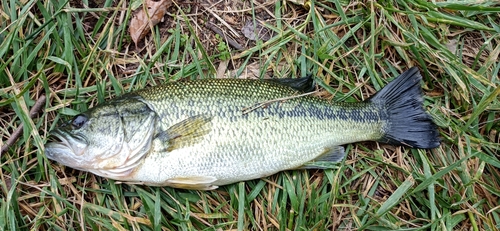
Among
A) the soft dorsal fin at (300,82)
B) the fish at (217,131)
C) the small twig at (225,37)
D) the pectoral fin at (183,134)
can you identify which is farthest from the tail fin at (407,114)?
the pectoral fin at (183,134)

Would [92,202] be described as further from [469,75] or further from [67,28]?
[469,75]

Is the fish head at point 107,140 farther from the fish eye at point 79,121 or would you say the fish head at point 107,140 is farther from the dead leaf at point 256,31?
the dead leaf at point 256,31

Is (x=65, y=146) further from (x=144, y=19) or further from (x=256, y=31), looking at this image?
(x=256, y=31)

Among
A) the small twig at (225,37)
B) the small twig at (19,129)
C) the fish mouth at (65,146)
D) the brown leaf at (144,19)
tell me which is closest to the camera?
the fish mouth at (65,146)

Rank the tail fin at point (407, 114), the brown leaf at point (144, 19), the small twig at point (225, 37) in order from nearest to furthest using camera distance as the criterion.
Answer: the tail fin at point (407, 114) < the brown leaf at point (144, 19) < the small twig at point (225, 37)

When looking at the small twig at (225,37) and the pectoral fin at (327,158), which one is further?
the small twig at (225,37)

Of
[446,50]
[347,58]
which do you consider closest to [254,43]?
[347,58]

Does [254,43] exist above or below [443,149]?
above
